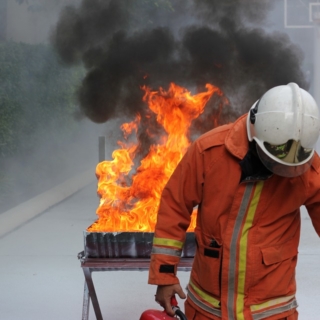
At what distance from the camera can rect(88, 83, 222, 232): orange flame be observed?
4453 millimetres

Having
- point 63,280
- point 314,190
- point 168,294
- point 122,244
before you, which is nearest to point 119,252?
point 122,244

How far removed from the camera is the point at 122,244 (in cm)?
390

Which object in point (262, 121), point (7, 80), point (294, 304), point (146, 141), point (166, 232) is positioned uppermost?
point (7, 80)

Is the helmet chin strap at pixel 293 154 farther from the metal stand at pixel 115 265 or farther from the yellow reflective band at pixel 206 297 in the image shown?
A: the metal stand at pixel 115 265

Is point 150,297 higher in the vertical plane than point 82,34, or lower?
lower

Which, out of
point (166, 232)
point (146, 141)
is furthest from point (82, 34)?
point (166, 232)

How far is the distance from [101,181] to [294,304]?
241 centimetres

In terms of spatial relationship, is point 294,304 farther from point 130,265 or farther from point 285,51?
point 285,51

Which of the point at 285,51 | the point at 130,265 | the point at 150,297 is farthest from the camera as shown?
the point at 285,51

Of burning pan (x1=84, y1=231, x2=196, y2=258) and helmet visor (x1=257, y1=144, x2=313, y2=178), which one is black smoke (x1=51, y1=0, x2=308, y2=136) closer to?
burning pan (x1=84, y1=231, x2=196, y2=258)

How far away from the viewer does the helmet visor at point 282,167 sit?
2459 millimetres

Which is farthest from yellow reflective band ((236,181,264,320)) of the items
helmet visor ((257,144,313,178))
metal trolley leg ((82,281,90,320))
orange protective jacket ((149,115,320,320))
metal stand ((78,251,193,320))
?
metal trolley leg ((82,281,90,320))

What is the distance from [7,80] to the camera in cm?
995

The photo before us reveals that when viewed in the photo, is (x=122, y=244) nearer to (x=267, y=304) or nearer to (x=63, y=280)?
(x=267, y=304)
